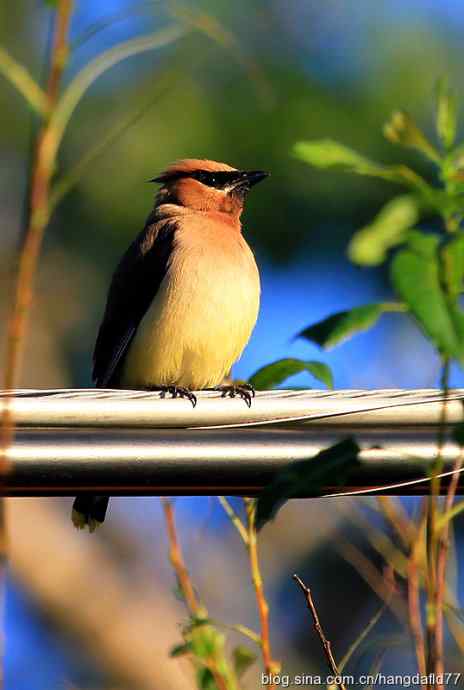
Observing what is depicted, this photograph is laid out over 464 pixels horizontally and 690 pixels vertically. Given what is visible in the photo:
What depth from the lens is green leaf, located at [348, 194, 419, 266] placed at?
7.32ft

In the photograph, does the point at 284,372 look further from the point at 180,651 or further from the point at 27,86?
the point at 27,86

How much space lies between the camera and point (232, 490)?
321 centimetres

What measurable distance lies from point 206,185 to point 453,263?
195 inches

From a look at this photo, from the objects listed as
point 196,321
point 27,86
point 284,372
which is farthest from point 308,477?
point 196,321

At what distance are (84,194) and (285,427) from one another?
14.1 meters

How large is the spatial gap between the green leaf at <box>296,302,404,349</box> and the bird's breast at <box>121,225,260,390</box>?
3483mm

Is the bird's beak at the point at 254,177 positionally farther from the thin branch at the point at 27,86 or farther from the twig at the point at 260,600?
the thin branch at the point at 27,86

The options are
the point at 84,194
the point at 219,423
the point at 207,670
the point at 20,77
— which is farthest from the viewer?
the point at 84,194

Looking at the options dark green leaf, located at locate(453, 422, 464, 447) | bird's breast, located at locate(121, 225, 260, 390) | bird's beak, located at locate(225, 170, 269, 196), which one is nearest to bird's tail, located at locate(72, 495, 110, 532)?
bird's breast, located at locate(121, 225, 260, 390)

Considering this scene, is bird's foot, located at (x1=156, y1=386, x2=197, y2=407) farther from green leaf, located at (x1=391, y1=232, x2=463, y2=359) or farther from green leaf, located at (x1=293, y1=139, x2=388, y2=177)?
green leaf, located at (x1=391, y1=232, x2=463, y2=359)

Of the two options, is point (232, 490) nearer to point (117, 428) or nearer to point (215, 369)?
point (117, 428)

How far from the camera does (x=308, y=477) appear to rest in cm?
228

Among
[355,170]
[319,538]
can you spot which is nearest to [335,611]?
[319,538]

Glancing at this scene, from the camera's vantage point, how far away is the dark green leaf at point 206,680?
272cm
